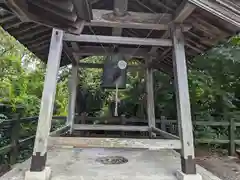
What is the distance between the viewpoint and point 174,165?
349 cm

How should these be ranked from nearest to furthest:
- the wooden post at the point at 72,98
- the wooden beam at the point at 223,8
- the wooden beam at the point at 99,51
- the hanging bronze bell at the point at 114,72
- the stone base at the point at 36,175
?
1. the wooden beam at the point at 223,8
2. the stone base at the point at 36,175
3. the hanging bronze bell at the point at 114,72
4. the wooden beam at the point at 99,51
5. the wooden post at the point at 72,98

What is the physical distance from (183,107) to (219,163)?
2.58 meters

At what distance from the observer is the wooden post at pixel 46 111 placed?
267 cm

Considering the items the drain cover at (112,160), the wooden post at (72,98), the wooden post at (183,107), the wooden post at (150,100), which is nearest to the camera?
the wooden post at (183,107)

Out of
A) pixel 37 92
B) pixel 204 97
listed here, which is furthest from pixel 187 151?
pixel 37 92

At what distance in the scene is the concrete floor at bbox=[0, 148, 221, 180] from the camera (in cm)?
287

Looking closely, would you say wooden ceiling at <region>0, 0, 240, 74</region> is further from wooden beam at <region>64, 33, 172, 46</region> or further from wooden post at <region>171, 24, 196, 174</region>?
wooden post at <region>171, 24, 196, 174</region>

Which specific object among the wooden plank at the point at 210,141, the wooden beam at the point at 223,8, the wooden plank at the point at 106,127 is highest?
the wooden beam at the point at 223,8

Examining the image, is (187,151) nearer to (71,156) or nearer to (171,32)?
(171,32)

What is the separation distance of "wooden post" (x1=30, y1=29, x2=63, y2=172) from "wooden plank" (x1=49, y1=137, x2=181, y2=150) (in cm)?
23

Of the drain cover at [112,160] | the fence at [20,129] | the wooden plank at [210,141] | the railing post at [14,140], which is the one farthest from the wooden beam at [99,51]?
the wooden plank at [210,141]

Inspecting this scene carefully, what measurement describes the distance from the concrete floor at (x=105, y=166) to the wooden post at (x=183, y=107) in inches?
11.4

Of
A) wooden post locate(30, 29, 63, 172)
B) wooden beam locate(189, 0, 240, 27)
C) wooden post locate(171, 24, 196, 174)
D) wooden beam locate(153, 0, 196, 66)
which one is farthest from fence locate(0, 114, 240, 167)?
wooden beam locate(189, 0, 240, 27)

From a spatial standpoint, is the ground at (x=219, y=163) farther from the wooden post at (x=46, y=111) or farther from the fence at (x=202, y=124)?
the wooden post at (x=46, y=111)
